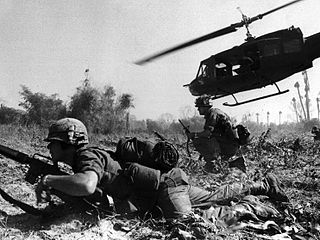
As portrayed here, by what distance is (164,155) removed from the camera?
11.9 feet

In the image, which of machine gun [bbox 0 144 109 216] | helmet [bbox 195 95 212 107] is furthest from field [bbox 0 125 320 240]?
helmet [bbox 195 95 212 107]

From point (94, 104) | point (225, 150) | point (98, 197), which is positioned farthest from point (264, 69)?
point (94, 104)

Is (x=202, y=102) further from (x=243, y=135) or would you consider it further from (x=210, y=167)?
(x=210, y=167)

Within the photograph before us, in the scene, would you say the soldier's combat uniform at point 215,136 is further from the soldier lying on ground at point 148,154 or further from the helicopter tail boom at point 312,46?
the helicopter tail boom at point 312,46

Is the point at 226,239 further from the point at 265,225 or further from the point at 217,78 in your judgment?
the point at 217,78

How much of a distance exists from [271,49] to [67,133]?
27.9 ft

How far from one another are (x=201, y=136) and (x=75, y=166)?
442 centimetres

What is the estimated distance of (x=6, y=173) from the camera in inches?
209

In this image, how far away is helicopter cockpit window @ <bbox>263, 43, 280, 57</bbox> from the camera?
1080 cm

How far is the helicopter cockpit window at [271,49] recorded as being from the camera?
10797 millimetres

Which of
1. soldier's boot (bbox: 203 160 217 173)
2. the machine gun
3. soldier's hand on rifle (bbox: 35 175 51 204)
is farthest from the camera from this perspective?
soldier's boot (bbox: 203 160 217 173)

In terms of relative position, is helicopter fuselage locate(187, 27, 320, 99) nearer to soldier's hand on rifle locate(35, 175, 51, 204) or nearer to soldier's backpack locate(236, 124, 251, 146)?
soldier's backpack locate(236, 124, 251, 146)

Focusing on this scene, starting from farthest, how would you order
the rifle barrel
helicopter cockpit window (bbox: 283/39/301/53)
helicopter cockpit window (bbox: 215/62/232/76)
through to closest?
helicopter cockpit window (bbox: 215/62/232/76) → helicopter cockpit window (bbox: 283/39/301/53) → the rifle barrel

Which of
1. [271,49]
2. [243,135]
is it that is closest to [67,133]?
[243,135]
